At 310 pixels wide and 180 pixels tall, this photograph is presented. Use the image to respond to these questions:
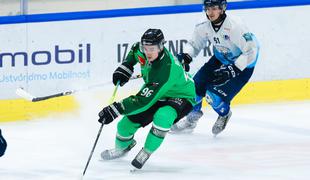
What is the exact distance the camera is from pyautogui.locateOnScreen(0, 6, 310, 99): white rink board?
6727 millimetres

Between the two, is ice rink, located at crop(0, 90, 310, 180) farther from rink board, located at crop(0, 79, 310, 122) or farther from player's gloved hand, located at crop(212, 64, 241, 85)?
player's gloved hand, located at crop(212, 64, 241, 85)

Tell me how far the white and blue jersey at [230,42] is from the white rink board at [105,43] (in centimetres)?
95

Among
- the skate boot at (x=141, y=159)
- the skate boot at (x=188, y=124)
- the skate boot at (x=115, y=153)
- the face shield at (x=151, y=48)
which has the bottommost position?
the skate boot at (x=188, y=124)

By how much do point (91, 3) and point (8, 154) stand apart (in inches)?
72.9

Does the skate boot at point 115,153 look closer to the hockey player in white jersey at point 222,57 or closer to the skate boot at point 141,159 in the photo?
the skate boot at point 141,159

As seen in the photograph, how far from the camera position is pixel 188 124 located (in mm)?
6348

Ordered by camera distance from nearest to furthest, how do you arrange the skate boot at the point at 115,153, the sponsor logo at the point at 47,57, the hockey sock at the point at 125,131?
the hockey sock at the point at 125,131
the skate boot at the point at 115,153
the sponsor logo at the point at 47,57

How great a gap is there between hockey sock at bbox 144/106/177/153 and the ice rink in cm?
17

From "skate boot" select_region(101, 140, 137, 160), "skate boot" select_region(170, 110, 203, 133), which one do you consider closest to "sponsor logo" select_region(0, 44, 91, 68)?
"skate boot" select_region(170, 110, 203, 133)

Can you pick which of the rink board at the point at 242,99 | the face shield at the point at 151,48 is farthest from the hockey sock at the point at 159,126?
the rink board at the point at 242,99

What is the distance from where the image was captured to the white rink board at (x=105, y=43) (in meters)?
6.73

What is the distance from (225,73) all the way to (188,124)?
1.82ft

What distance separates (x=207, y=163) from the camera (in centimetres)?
544

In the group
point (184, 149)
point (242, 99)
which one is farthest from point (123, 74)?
point (242, 99)
